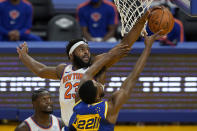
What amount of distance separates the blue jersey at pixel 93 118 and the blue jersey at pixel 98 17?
19.3ft

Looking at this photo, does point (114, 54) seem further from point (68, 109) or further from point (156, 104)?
point (156, 104)

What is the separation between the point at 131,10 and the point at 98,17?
14.4 ft

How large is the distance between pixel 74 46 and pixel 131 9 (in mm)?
835

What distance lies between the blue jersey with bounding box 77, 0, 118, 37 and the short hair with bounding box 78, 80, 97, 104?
5892 millimetres

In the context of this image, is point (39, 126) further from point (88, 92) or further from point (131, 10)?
point (88, 92)

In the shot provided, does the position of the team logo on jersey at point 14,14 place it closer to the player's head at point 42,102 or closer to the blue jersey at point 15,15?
the blue jersey at point 15,15

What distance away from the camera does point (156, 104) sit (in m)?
8.27

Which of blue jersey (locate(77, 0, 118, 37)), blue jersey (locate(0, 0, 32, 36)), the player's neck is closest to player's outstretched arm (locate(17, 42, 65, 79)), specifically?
the player's neck

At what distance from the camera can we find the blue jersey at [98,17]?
1050 centimetres

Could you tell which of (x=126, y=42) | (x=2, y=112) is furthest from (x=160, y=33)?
(x=2, y=112)

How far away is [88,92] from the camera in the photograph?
4652 mm

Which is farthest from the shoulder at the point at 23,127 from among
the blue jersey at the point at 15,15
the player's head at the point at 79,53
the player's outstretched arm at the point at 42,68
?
the blue jersey at the point at 15,15

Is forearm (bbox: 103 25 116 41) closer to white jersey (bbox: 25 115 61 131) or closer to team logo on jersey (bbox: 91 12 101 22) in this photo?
team logo on jersey (bbox: 91 12 101 22)

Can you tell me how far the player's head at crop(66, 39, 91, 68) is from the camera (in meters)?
5.78
